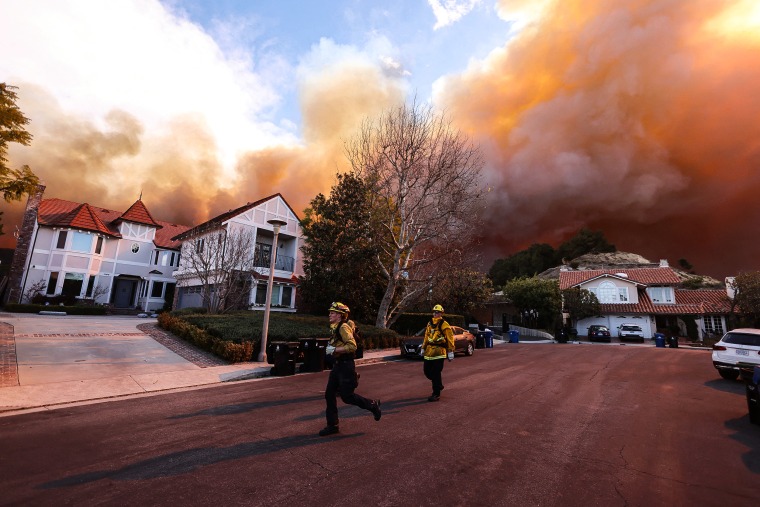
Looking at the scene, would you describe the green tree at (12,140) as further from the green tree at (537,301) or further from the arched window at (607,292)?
the arched window at (607,292)

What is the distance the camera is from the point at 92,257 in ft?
100

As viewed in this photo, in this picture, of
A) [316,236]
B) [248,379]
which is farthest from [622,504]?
[316,236]

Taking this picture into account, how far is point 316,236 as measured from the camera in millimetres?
22062

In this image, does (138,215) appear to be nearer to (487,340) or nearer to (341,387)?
(487,340)

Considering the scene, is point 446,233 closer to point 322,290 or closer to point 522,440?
point 322,290

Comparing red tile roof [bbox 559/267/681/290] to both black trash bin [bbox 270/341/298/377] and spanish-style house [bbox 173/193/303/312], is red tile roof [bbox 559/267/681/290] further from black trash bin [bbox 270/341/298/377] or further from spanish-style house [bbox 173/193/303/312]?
black trash bin [bbox 270/341/298/377]

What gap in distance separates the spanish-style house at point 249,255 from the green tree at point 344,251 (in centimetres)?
429

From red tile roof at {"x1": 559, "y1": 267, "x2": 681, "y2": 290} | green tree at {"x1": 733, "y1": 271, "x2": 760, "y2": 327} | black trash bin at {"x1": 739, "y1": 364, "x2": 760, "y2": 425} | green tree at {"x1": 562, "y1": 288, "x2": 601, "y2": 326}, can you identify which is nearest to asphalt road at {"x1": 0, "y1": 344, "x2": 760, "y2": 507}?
black trash bin at {"x1": 739, "y1": 364, "x2": 760, "y2": 425}

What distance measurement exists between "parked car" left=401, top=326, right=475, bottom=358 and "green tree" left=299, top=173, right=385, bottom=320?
5.72 metres

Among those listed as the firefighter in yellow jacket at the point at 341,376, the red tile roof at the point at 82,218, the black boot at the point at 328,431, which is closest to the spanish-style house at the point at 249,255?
the red tile roof at the point at 82,218

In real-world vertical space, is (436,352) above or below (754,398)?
above

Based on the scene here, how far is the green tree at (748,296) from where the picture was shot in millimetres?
31711

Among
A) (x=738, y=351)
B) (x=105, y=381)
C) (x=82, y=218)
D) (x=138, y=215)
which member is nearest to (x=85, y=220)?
(x=82, y=218)

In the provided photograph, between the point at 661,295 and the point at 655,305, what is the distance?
6.11 ft
